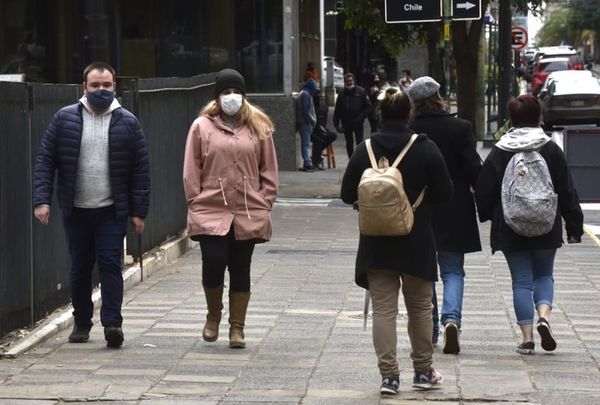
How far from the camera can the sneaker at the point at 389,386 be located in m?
7.34

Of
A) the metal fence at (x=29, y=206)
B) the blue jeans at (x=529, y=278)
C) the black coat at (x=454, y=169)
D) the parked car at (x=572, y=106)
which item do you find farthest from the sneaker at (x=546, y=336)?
the parked car at (x=572, y=106)

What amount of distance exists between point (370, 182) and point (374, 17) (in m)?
18.2

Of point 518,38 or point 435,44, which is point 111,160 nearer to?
point 435,44

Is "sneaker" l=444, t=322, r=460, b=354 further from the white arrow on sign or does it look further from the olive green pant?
the white arrow on sign

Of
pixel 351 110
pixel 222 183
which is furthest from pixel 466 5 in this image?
pixel 222 183

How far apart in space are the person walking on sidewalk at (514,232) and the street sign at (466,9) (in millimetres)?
10316

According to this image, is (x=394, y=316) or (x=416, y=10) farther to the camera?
(x=416, y=10)

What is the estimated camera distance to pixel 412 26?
2614 centimetres

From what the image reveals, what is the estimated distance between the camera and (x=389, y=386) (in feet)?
24.1

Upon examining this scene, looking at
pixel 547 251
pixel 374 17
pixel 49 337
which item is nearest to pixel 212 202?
pixel 49 337

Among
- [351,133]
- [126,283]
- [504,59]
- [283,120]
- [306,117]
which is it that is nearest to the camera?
[126,283]

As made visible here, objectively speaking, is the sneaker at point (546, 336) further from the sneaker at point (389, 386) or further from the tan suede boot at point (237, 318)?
the tan suede boot at point (237, 318)

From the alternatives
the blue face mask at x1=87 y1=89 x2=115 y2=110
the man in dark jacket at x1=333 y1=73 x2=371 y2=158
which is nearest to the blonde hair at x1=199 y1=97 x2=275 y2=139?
the blue face mask at x1=87 y1=89 x2=115 y2=110

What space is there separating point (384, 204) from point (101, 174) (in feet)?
7.56
